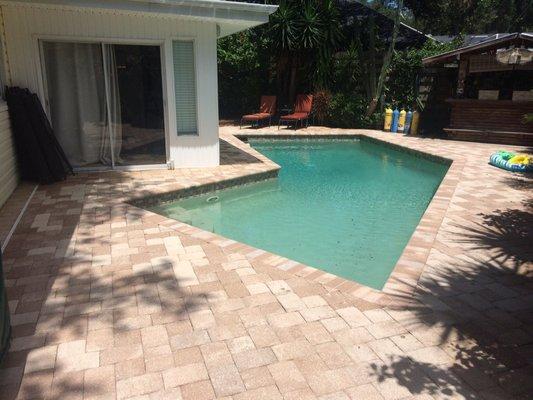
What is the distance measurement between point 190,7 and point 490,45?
336 inches

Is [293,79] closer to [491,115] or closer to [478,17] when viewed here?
[491,115]

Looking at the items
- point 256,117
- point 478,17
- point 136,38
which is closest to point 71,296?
point 136,38

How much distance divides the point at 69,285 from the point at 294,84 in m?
12.8

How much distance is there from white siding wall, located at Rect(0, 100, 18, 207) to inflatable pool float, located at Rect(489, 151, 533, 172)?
8.53m

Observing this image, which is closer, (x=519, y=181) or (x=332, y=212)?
(x=332, y=212)

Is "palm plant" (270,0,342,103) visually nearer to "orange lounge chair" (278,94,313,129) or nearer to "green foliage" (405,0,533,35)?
"orange lounge chair" (278,94,313,129)

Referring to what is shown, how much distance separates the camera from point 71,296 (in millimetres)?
3303

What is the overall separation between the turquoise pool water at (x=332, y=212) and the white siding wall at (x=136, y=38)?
1217 millimetres

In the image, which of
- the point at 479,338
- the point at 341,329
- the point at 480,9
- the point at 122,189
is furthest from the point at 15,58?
the point at 480,9

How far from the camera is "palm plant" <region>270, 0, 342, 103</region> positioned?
535 inches

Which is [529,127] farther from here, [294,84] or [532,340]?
[532,340]

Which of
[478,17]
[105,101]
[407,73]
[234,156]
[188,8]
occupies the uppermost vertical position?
[478,17]

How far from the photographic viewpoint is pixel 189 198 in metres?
6.69

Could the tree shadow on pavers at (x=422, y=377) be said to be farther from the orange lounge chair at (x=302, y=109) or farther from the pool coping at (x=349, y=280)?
the orange lounge chair at (x=302, y=109)
